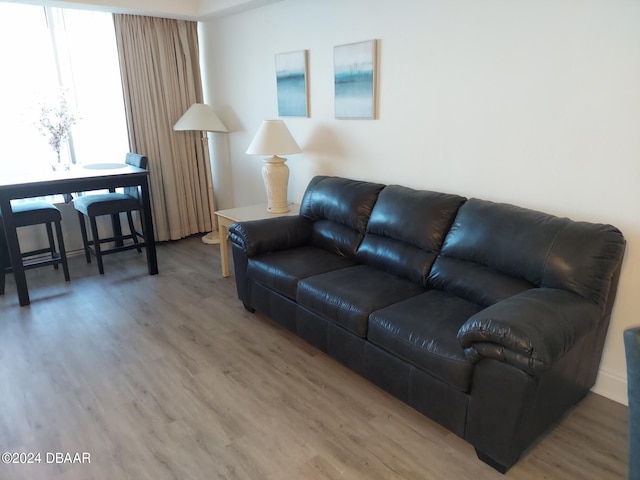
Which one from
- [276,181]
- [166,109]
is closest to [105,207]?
[166,109]

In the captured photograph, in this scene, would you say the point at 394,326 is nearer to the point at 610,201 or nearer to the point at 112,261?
the point at 610,201

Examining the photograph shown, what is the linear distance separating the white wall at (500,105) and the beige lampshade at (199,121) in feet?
3.55

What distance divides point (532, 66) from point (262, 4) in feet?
8.13

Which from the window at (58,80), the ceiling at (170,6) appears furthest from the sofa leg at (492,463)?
the window at (58,80)

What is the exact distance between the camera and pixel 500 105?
7.88 ft

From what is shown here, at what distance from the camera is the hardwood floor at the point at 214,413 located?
182 cm

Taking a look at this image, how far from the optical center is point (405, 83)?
285 centimetres

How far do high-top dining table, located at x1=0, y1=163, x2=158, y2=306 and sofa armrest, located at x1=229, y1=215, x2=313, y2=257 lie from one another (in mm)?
1128

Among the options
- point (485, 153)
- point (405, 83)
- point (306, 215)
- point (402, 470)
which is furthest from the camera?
point (306, 215)

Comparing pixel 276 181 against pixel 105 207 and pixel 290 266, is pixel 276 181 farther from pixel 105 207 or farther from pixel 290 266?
pixel 105 207

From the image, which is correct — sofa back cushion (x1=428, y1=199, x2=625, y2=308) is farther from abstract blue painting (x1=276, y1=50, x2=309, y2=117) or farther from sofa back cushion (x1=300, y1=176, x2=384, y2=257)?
abstract blue painting (x1=276, y1=50, x2=309, y2=117)

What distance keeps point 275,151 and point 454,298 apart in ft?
5.95

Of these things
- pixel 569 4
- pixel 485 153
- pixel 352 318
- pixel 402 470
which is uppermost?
pixel 569 4

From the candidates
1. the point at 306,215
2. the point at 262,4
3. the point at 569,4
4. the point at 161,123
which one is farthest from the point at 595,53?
the point at 161,123
